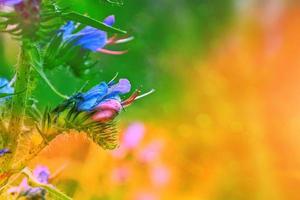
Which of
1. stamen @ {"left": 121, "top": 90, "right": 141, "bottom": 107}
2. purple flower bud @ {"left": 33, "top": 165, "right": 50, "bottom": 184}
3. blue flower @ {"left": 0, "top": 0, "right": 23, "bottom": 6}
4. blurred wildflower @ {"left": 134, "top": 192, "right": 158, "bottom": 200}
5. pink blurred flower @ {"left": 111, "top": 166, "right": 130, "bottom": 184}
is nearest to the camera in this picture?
blue flower @ {"left": 0, "top": 0, "right": 23, "bottom": 6}

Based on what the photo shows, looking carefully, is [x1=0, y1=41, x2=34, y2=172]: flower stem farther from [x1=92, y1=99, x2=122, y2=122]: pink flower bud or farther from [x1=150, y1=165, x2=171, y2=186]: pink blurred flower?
[x1=150, y1=165, x2=171, y2=186]: pink blurred flower

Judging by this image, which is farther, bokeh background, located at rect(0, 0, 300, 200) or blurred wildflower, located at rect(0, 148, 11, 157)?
bokeh background, located at rect(0, 0, 300, 200)

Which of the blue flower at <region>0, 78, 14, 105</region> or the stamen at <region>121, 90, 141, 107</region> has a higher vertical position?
the stamen at <region>121, 90, 141, 107</region>

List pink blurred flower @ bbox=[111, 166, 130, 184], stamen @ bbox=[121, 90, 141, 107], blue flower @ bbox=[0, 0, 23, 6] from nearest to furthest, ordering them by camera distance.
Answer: blue flower @ bbox=[0, 0, 23, 6] → stamen @ bbox=[121, 90, 141, 107] → pink blurred flower @ bbox=[111, 166, 130, 184]

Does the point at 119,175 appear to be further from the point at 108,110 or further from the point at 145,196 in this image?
the point at 108,110

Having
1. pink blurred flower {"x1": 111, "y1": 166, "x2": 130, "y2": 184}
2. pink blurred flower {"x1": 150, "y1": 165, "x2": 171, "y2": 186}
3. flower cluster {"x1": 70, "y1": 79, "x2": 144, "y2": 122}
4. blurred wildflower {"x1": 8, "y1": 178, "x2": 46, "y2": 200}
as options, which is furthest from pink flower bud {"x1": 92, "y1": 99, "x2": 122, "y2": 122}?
pink blurred flower {"x1": 150, "y1": 165, "x2": 171, "y2": 186}

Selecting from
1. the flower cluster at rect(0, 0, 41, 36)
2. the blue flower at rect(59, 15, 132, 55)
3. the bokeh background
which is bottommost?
the bokeh background

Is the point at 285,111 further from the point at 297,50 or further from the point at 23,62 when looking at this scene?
the point at 23,62

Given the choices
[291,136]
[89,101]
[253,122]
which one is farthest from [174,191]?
[89,101]
